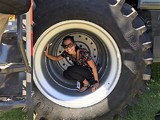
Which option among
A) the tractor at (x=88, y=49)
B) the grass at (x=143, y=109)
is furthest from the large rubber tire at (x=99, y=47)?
the grass at (x=143, y=109)

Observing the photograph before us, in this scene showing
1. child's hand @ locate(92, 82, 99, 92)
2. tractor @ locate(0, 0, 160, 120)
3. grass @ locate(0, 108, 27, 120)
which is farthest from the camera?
grass @ locate(0, 108, 27, 120)

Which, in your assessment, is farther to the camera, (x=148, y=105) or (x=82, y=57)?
(x=148, y=105)

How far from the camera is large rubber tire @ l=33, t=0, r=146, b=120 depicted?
3.29 metres

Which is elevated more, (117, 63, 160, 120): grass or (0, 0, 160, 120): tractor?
(0, 0, 160, 120): tractor

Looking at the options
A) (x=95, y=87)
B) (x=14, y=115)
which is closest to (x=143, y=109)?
(x=95, y=87)

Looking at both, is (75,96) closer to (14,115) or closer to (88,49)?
(88,49)

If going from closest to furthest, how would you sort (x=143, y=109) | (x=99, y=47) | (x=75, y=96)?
(x=75, y=96) → (x=99, y=47) → (x=143, y=109)

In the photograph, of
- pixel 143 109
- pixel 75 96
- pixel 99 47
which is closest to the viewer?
pixel 75 96

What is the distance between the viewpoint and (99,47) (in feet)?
12.5

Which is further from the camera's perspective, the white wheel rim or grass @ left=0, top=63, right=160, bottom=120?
grass @ left=0, top=63, right=160, bottom=120

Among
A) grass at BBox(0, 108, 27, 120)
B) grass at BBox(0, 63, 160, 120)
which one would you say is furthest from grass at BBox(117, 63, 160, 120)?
grass at BBox(0, 108, 27, 120)

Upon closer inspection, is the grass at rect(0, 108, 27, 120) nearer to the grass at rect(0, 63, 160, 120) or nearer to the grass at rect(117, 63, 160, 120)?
the grass at rect(0, 63, 160, 120)

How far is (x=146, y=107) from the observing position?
397 centimetres

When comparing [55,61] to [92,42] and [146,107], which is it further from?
[146,107]
